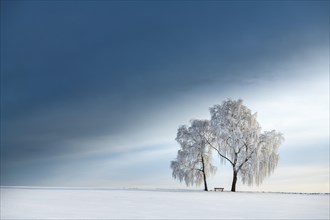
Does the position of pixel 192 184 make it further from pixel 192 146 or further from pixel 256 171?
pixel 256 171

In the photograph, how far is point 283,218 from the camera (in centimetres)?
1355

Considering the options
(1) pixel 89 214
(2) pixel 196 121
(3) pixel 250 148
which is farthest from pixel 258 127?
(1) pixel 89 214

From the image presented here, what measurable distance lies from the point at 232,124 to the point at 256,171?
5001 millimetres

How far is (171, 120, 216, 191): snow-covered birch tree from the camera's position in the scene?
38750 millimetres

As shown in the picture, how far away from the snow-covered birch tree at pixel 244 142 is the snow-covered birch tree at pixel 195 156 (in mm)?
1798

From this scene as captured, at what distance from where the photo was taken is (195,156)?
128ft

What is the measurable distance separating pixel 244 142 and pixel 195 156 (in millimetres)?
5543

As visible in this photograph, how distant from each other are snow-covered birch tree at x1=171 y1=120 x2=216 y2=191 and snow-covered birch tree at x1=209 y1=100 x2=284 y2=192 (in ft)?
5.90

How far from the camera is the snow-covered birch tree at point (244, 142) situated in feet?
116

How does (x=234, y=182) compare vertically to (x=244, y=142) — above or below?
below

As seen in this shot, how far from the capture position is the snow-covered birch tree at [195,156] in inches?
1526

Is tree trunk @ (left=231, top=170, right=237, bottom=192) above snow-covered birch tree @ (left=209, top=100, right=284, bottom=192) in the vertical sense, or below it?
below

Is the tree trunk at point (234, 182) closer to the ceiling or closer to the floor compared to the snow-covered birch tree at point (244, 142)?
closer to the floor

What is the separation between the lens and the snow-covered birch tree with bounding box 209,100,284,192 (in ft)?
116
